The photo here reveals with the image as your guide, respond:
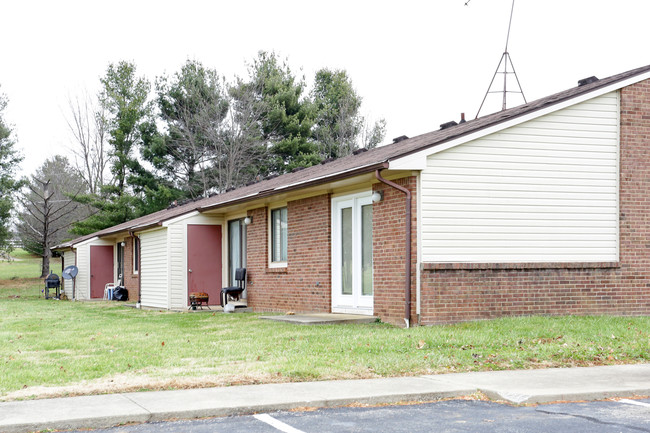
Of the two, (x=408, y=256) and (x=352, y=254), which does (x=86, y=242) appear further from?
(x=408, y=256)

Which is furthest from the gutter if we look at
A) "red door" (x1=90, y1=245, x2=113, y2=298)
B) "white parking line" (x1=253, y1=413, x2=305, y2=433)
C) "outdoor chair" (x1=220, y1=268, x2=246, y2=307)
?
"red door" (x1=90, y1=245, x2=113, y2=298)

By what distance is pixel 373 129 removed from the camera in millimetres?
46031

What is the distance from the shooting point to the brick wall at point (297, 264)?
15641mm

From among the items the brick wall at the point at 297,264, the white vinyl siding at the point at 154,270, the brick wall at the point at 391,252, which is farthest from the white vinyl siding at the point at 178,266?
the brick wall at the point at 391,252

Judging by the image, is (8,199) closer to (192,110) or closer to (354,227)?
(192,110)

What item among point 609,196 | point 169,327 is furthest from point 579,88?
point 169,327

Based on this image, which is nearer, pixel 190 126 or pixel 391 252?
pixel 391 252

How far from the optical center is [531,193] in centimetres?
1319

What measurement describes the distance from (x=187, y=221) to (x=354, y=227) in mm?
7805

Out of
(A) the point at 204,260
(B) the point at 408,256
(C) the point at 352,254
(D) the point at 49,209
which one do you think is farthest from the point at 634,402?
(D) the point at 49,209

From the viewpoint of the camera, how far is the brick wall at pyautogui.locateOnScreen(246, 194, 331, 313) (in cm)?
1564

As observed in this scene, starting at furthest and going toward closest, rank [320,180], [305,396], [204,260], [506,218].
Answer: [204,260] < [320,180] < [506,218] < [305,396]

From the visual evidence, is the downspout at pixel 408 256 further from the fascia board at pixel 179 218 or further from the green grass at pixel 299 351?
the fascia board at pixel 179 218

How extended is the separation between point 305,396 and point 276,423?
0.90 meters
